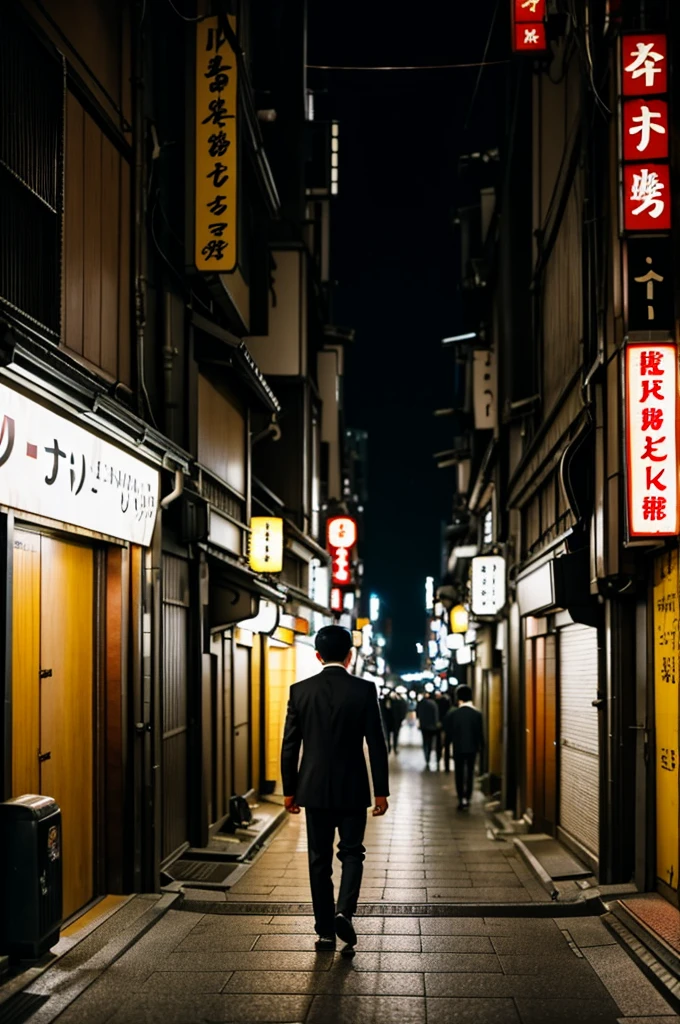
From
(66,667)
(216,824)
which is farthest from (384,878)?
(66,667)

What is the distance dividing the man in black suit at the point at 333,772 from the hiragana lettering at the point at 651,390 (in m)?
3.62

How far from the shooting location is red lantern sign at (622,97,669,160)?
11195mm

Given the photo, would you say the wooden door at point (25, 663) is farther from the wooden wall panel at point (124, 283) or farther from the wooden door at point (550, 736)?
the wooden door at point (550, 736)

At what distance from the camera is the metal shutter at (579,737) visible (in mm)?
14688

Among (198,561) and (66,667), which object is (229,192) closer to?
(198,561)

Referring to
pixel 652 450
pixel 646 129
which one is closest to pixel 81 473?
pixel 652 450

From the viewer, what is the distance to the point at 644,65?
11.2 meters

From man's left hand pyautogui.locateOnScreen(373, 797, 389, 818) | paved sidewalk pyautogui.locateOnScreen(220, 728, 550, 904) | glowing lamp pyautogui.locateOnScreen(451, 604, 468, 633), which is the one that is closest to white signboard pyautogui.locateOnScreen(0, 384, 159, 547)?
man's left hand pyautogui.locateOnScreen(373, 797, 389, 818)

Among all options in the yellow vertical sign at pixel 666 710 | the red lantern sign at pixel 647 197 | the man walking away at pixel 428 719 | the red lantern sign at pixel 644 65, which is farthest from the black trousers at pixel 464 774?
the red lantern sign at pixel 644 65

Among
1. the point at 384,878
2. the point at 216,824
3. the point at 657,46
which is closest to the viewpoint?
→ the point at 657,46

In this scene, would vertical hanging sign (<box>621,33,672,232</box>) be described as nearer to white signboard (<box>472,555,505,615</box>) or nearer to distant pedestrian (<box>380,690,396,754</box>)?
white signboard (<box>472,555,505,615</box>)

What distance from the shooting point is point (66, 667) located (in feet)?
35.7

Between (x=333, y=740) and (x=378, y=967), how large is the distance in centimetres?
181

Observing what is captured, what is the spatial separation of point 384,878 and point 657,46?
10.0 m
